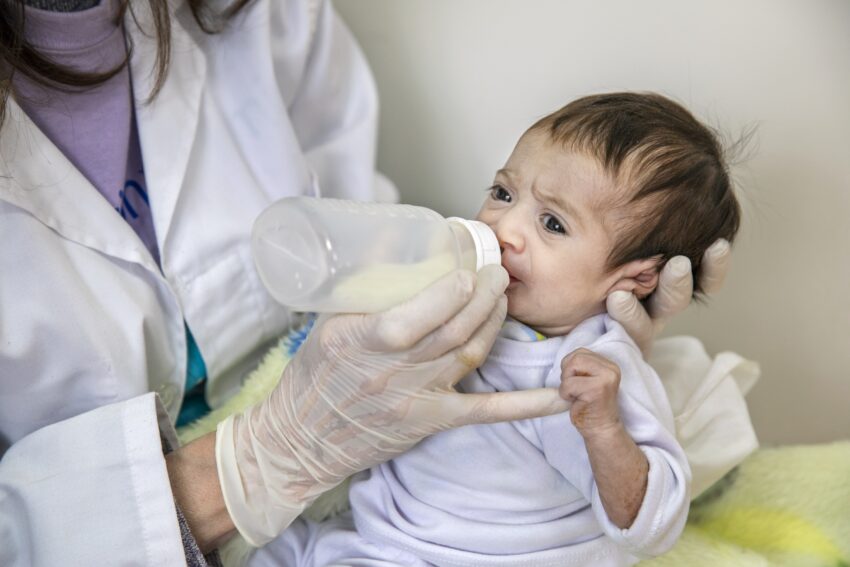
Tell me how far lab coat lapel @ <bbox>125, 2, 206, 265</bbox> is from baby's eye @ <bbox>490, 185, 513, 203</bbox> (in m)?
0.36

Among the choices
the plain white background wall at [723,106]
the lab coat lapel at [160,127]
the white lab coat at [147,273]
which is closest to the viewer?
the white lab coat at [147,273]

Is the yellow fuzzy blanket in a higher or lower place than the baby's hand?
lower

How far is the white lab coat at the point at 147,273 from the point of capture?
2.75ft

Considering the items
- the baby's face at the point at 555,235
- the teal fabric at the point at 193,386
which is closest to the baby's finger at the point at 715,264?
the baby's face at the point at 555,235

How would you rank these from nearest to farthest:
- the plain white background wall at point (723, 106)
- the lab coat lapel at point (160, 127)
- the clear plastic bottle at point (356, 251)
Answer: the clear plastic bottle at point (356, 251), the lab coat lapel at point (160, 127), the plain white background wall at point (723, 106)

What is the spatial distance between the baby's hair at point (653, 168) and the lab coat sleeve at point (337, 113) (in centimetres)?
37

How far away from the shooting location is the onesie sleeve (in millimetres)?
772

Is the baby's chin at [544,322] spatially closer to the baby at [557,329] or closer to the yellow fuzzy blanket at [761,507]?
the baby at [557,329]

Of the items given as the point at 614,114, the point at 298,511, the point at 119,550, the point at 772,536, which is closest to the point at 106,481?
the point at 119,550

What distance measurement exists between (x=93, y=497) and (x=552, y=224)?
20.2 inches

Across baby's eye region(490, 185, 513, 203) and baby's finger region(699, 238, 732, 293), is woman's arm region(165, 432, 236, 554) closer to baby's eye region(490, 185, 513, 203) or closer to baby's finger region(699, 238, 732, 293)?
baby's eye region(490, 185, 513, 203)

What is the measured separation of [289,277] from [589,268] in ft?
1.00

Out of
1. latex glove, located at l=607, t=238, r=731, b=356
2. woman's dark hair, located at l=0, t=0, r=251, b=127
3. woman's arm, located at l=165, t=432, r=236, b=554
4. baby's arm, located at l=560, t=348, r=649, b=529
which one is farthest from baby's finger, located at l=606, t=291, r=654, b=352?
woman's dark hair, located at l=0, t=0, r=251, b=127

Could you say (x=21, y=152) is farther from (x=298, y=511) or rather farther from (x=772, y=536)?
(x=772, y=536)
